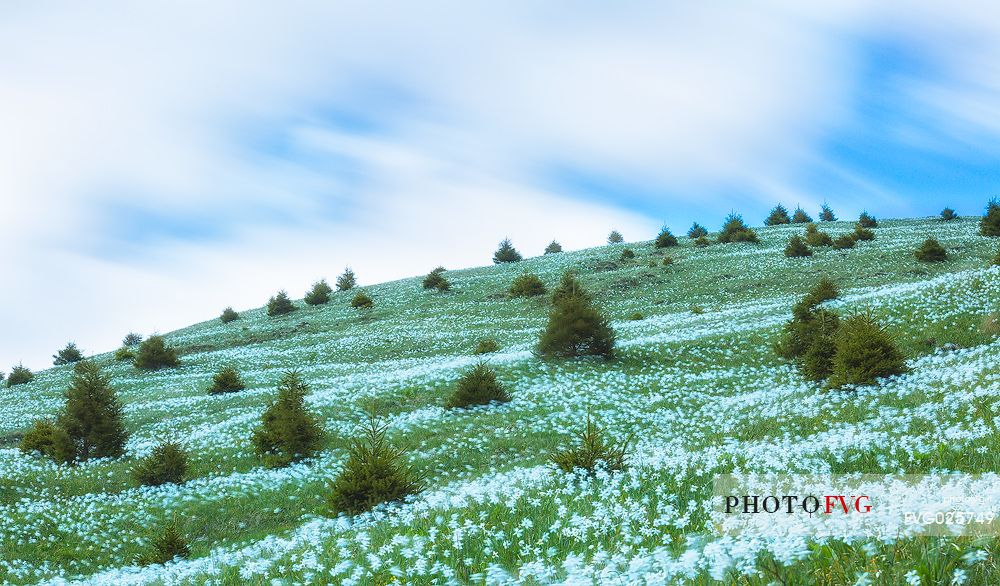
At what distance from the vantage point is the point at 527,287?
54.1 m

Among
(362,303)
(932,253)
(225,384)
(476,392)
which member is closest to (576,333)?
(476,392)

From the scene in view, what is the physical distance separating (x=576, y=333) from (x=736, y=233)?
46.0 m

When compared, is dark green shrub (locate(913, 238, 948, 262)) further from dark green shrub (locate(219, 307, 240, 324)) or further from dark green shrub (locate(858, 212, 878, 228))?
dark green shrub (locate(219, 307, 240, 324))

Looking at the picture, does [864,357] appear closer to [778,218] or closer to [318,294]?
[318,294]

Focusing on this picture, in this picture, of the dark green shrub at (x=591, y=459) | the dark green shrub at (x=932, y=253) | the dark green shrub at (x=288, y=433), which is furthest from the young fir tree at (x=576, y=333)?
the dark green shrub at (x=932, y=253)

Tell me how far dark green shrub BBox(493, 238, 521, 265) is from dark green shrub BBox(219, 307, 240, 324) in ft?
99.1

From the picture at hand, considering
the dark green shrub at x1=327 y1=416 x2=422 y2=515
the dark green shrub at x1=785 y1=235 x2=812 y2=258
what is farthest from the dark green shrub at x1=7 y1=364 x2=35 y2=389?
the dark green shrub at x1=785 y1=235 x2=812 y2=258

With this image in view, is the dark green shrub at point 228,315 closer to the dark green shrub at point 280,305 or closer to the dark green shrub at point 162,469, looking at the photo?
the dark green shrub at point 280,305

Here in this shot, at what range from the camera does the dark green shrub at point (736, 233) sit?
67.1 metres

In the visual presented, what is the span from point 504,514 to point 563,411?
1230 centimetres

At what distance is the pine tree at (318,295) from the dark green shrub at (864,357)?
5318cm

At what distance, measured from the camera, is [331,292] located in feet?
231

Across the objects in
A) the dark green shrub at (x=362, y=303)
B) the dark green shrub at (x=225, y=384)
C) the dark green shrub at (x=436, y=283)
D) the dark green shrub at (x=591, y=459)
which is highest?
the dark green shrub at (x=436, y=283)

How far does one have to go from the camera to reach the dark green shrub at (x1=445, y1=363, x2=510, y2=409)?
23.7 metres
